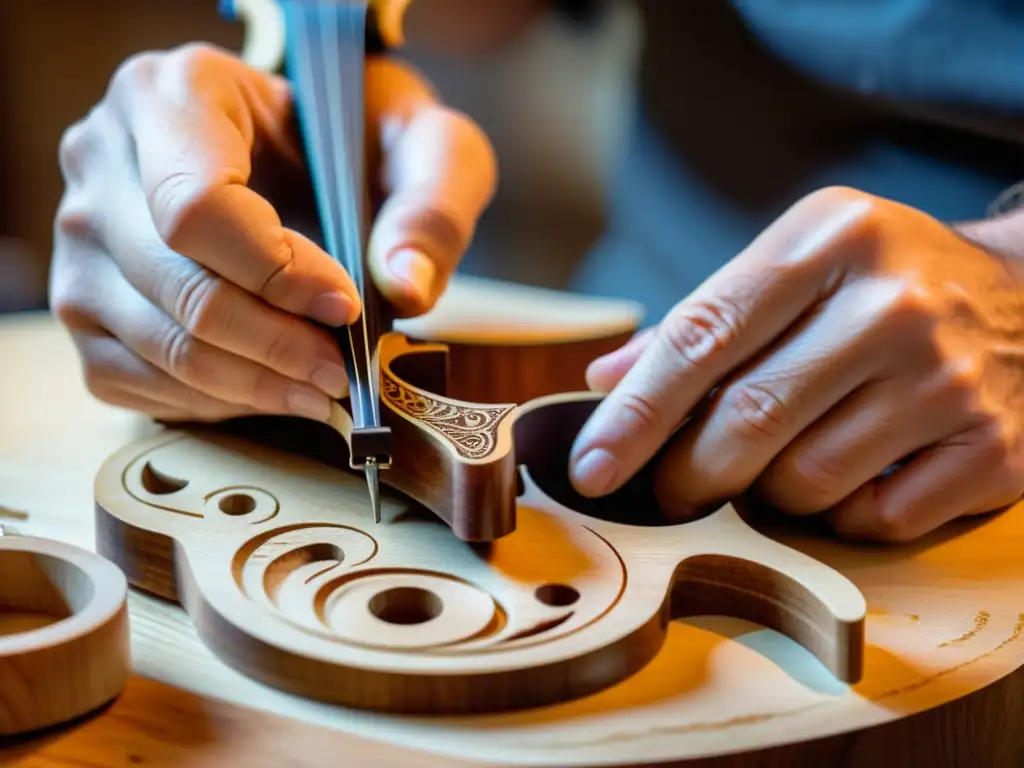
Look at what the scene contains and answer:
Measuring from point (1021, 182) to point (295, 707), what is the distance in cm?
95

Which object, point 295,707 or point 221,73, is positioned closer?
point 295,707

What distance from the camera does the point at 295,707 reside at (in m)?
0.52

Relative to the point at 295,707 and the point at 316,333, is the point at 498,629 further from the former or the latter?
the point at 316,333

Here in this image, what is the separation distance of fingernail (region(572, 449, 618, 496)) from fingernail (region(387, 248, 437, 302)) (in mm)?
206

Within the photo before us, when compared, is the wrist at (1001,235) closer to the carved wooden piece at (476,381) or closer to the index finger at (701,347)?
the index finger at (701,347)

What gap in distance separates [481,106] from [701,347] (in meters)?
2.40

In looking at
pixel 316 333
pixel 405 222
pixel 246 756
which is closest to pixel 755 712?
pixel 246 756

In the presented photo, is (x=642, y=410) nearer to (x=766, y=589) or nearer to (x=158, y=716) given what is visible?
(x=766, y=589)

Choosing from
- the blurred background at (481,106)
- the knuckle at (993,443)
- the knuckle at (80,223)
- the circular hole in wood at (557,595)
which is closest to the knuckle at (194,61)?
the knuckle at (80,223)

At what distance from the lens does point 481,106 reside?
2992 millimetres

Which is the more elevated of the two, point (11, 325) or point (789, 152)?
point (789, 152)

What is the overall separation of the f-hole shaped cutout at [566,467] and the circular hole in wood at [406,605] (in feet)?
0.57

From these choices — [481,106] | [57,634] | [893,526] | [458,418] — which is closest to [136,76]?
[458,418]

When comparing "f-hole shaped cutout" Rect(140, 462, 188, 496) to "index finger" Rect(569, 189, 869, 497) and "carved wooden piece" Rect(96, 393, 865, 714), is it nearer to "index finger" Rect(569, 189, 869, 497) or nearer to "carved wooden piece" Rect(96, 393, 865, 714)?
"carved wooden piece" Rect(96, 393, 865, 714)
